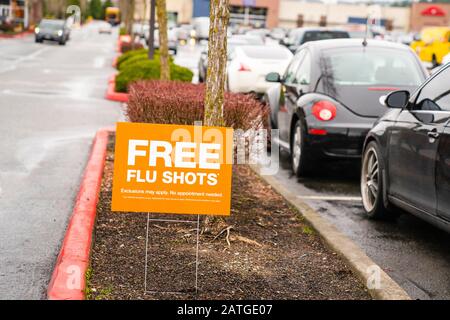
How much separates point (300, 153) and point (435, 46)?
29.6 metres

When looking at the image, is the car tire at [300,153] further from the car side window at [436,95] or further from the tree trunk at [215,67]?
the tree trunk at [215,67]

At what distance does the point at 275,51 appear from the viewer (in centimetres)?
1988

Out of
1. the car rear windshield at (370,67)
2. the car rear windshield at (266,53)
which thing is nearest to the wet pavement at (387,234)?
the car rear windshield at (370,67)

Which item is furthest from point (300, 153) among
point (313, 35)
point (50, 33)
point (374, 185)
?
point (50, 33)

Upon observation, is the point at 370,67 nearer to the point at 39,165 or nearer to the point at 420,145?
the point at 420,145

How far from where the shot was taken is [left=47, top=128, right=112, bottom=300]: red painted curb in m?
4.98

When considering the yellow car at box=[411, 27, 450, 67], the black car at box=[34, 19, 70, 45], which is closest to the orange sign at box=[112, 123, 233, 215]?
the yellow car at box=[411, 27, 450, 67]

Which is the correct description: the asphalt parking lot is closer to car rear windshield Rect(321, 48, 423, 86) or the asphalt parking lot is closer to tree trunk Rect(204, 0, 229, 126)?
car rear windshield Rect(321, 48, 423, 86)

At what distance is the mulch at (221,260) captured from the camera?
5336mm

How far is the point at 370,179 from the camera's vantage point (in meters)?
8.07

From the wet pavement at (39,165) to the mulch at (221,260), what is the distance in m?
0.41

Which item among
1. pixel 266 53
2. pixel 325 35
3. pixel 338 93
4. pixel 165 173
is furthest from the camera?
pixel 325 35

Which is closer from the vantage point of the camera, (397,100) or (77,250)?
(77,250)
